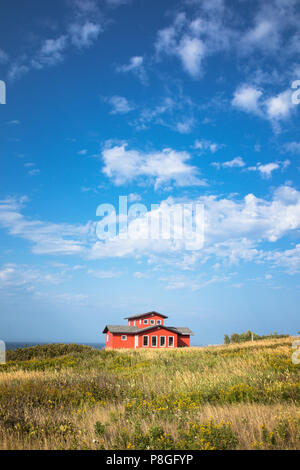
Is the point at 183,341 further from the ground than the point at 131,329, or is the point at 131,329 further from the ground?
the point at 131,329

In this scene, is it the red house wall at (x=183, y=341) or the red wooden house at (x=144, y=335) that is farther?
the red house wall at (x=183, y=341)

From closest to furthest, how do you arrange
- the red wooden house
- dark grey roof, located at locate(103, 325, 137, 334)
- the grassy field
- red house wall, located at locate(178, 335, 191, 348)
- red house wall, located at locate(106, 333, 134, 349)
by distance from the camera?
the grassy field, the red wooden house, red house wall, located at locate(106, 333, 134, 349), dark grey roof, located at locate(103, 325, 137, 334), red house wall, located at locate(178, 335, 191, 348)

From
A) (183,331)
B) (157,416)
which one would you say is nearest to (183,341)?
(183,331)

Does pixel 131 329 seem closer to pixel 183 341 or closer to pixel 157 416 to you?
pixel 183 341

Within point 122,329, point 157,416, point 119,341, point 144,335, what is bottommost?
point 157,416

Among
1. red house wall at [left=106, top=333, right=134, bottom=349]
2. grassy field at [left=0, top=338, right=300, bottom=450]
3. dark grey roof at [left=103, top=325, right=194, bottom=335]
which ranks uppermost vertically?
dark grey roof at [left=103, top=325, right=194, bottom=335]

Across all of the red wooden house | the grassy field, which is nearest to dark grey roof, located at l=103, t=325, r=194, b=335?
the red wooden house

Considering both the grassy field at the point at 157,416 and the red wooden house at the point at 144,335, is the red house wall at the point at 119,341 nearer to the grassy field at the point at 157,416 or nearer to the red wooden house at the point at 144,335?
the red wooden house at the point at 144,335

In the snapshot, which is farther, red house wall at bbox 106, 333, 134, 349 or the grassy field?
red house wall at bbox 106, 333, 134, 349

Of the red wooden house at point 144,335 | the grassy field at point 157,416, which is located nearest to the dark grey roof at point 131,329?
the red wooden house at point 144,335

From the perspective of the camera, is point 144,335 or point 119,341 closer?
point 144,335

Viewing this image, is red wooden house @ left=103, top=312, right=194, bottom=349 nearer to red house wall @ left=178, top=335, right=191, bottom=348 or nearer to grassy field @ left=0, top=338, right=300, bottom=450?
red house wall @ left=178, top=335, right=191, bottom=348

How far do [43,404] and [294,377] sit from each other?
8379mm
